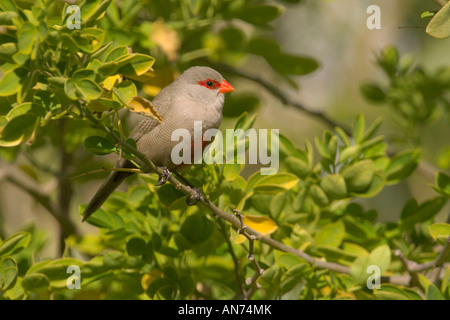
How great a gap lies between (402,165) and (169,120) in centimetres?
135

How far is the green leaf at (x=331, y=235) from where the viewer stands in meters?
2.94

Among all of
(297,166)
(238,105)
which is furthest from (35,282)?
(238,105)

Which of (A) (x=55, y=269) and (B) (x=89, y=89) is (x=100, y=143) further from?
(A) (x=55, y=269)

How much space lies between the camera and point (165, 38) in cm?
371

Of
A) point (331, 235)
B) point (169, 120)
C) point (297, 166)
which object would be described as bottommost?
point (331, 235)

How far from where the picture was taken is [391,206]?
751 centimetres

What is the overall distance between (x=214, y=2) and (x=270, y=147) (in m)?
1.22

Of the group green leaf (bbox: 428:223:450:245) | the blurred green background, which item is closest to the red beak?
green leaf (bbox: 428:223:450:245)

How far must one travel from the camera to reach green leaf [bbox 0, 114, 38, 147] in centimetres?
218

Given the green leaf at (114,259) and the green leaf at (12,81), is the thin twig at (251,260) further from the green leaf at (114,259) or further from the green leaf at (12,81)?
the green leaf at (12,81)

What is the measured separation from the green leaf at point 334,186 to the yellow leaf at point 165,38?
4.83 ft
